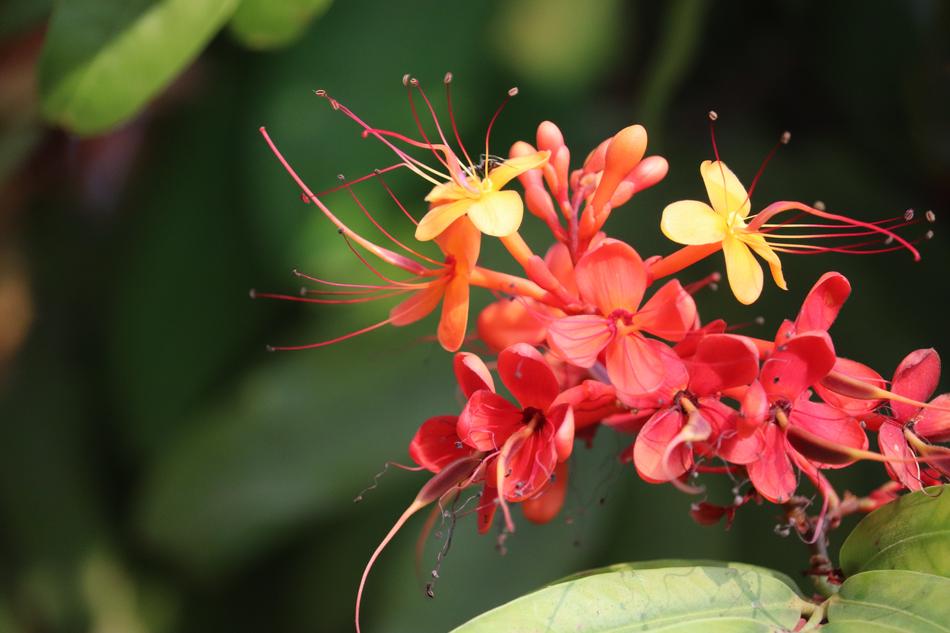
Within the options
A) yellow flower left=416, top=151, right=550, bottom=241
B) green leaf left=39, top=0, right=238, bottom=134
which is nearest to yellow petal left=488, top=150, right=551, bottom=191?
yellow flower left=416, top=151, right=550, bottom=241

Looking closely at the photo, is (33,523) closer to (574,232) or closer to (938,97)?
(574,232)

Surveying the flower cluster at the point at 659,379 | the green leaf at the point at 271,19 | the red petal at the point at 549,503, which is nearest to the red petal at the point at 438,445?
the flower cluster at the point at 659,379

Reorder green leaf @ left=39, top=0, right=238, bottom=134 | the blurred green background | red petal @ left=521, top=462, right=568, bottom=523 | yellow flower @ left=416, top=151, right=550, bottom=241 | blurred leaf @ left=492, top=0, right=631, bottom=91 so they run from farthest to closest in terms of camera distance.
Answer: blurred leaf @ left=492, top=0, right=631, bottom=91, the blurred green background, green leaf @ left=39, top=0, right=238, bottom=134, red petal @ left=521, top=462, right=568, bottom=523, yellow flower @ left=416, top=151, right=550, bottom=241

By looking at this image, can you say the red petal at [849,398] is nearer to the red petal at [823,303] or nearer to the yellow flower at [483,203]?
the red petal at [823,303]

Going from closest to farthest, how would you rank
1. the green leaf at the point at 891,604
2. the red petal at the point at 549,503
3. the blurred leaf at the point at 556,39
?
1. the green leaf at the point at 891,604
2. the red petal at the point at 549,503
3. the blurred leaf at the point at 556,39

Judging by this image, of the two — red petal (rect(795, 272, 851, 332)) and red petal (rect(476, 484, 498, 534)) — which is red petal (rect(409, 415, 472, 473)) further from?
red petal (rect(795, 272, 851, 332))

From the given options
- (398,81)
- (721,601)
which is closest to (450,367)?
(398,81)
